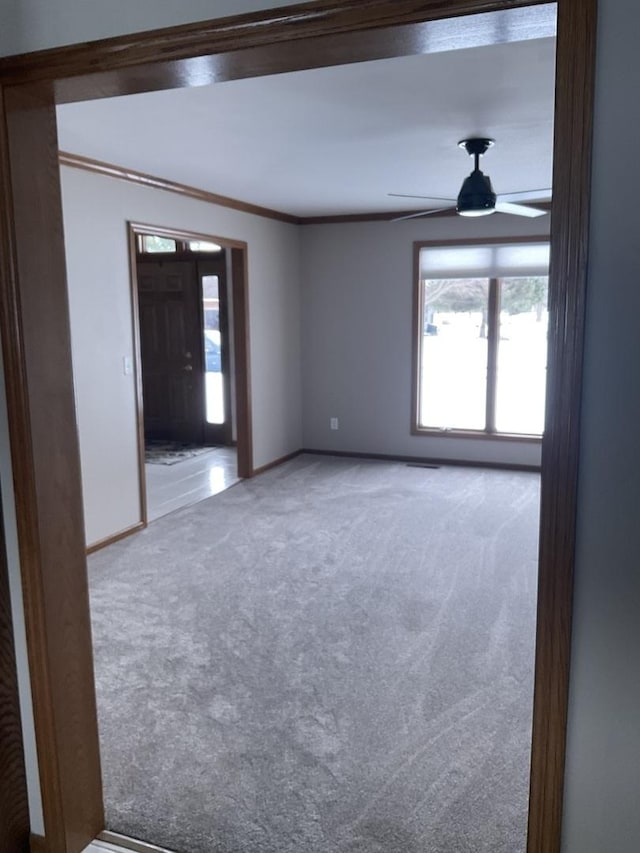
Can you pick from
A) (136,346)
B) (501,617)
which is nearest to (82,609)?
(501,617)

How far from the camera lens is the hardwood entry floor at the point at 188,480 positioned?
5438 mm

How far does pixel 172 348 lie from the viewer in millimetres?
7773

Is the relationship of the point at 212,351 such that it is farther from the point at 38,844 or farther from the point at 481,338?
the point at 38,844

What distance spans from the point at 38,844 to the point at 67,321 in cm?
145

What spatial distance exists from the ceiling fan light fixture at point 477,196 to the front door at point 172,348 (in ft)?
14.6

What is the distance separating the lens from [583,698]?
1.27 meters

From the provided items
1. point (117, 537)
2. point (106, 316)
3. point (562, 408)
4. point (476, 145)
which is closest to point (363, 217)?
point (476, 145)

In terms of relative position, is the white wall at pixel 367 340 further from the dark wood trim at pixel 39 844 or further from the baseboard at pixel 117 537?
the dark wood trim at pixel 39 844

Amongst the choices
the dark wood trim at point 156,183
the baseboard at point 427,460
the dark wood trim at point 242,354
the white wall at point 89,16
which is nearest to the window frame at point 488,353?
the baseboard at point 427,460

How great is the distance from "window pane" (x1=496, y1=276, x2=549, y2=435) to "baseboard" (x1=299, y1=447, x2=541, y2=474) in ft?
1.10

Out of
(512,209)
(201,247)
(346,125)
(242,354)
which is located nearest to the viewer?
(346,125)

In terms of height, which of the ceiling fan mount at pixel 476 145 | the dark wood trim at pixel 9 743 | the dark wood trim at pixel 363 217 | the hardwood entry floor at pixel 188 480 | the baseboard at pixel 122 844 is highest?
the dark wood trim at pixel 363 217

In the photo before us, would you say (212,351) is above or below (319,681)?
above

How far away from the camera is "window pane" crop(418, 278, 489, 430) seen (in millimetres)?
6387
